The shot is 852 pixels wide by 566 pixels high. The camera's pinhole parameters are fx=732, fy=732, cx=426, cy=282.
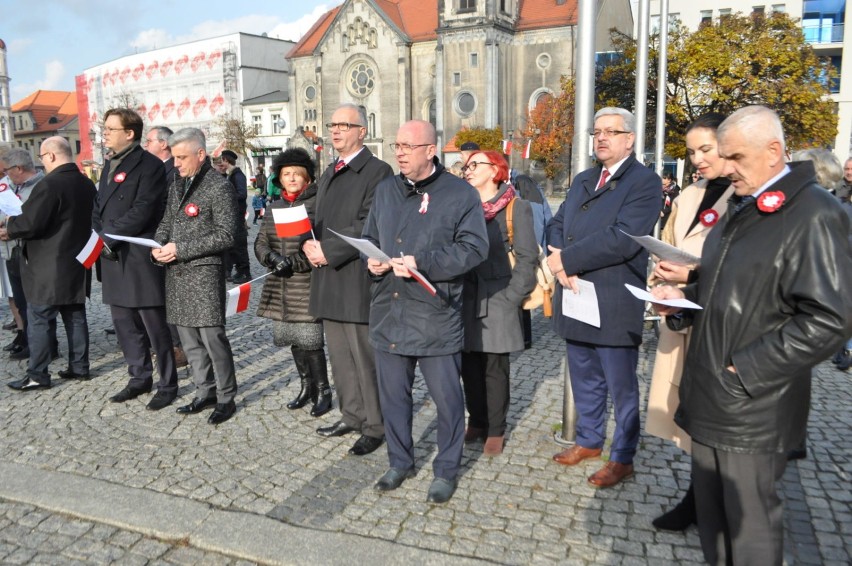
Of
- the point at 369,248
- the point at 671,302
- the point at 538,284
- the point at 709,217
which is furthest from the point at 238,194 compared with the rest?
the point at 671,302

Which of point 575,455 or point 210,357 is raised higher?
point 210,357

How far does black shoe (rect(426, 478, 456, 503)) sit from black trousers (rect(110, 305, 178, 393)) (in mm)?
2853

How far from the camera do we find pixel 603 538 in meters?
3.75

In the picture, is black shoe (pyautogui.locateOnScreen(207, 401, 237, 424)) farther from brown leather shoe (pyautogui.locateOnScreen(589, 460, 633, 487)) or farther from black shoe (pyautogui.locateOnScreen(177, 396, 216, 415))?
brown leather shoe (pyautogui.locateOnScreen(589, 460, 633, 487))

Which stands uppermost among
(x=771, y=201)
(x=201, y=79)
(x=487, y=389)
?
(x=201, y=79)

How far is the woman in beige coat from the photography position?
3.76 metres

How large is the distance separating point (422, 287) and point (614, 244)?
1.10m

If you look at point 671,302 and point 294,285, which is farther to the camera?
point 294,285

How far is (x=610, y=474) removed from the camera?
4.39 m

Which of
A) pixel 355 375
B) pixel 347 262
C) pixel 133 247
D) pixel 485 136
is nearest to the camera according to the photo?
pixel 347 262

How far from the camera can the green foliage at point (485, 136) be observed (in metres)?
53.6

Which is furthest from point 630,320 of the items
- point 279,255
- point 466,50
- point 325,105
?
point 325,105

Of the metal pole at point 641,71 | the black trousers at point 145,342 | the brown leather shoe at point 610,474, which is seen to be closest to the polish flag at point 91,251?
the black trousers at point 145,342

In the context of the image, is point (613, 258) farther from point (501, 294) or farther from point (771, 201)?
point (771, 201)
